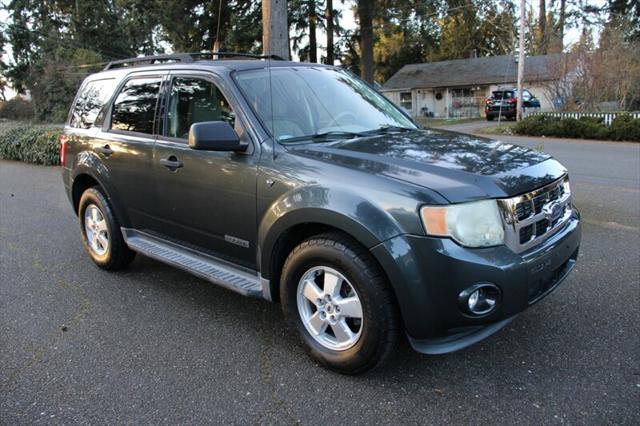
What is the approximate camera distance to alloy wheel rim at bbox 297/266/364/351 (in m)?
3.08

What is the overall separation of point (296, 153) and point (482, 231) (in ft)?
4.00

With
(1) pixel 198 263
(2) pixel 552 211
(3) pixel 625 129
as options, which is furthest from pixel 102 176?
(3) pixel 625 129

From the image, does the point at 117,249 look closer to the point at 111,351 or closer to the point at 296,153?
the point at 111,351

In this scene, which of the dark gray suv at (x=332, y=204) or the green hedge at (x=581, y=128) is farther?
the green hedge at (x=581, y=128)

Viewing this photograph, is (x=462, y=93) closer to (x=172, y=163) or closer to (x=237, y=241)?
(x=172, y=163)

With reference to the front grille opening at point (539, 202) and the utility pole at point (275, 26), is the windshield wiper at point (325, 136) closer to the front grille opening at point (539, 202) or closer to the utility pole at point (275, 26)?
the front grille opening at point (539, 202)

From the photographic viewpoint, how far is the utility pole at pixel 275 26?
371 inches

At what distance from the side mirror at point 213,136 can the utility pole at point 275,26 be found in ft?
21.1

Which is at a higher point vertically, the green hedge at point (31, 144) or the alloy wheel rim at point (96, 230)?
the green hedge at point (31, 144)

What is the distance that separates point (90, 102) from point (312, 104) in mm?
2550

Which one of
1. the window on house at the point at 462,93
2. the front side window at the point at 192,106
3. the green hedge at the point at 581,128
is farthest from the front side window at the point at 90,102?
the window on house at the point at 462,93

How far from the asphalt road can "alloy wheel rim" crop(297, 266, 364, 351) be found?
0.71 feet

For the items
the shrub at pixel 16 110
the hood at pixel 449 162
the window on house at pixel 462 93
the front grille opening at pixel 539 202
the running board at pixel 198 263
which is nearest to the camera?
the hood at pixel 449 162

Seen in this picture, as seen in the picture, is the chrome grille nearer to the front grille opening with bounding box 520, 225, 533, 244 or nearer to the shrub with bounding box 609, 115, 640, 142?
the front grille opening with bounding box 520, 225, 533, 244
